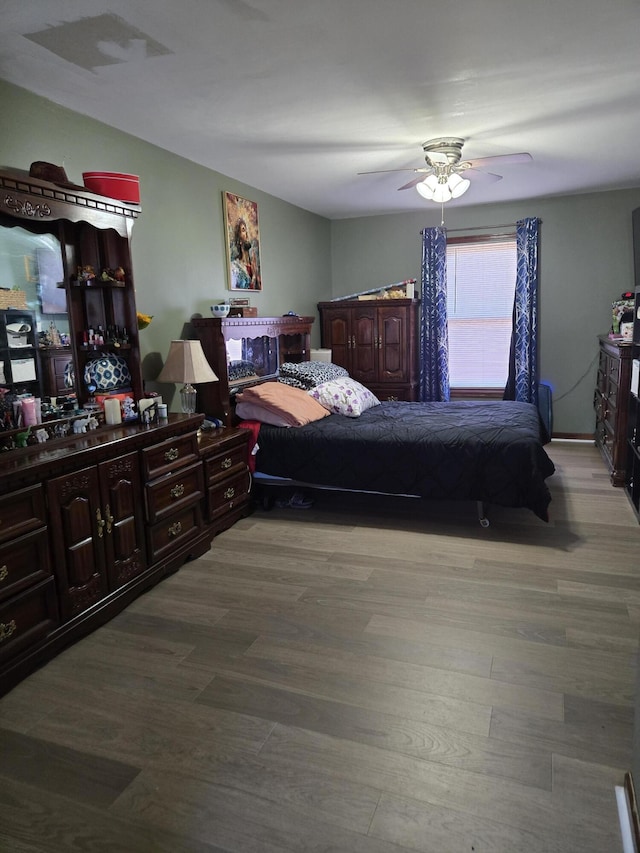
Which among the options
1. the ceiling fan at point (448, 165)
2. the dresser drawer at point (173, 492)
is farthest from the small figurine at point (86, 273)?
the ceiling fan at point (448, 165)

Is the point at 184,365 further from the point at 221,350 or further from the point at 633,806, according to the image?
the point at 633,806

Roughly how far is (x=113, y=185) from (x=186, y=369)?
112 cm

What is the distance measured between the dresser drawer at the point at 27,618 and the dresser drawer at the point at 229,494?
1.29 meters

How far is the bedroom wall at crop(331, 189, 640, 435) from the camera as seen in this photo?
5.70 metres

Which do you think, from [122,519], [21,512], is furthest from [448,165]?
[21,512]

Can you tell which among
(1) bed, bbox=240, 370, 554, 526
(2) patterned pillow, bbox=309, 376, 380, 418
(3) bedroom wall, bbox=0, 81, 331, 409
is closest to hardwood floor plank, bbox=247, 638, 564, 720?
(1) bed, bbox=240, 370, 554, 526

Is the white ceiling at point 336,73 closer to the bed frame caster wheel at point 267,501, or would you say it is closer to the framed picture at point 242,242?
the framed picture at point 242,242

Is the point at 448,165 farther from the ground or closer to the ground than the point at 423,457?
farther from the ground

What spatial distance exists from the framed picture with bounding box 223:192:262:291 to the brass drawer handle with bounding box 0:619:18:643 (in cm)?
312

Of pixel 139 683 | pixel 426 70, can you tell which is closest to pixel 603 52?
pixel 426 70

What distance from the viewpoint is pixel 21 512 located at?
2.23 meters

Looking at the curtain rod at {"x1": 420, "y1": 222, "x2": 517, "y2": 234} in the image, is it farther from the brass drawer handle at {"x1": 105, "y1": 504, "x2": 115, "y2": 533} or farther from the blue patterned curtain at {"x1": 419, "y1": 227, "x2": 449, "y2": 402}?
the brass drawer handle at {"x1": 105, "y1": 504, "x2": 115, "y2": 533}

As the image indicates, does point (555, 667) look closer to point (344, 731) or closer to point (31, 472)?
point (344, 731)

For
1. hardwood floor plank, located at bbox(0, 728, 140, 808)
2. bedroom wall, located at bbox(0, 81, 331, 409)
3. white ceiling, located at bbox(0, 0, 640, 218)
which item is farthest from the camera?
bedroom wall, located at bbox(0, 81, 331, 409)
